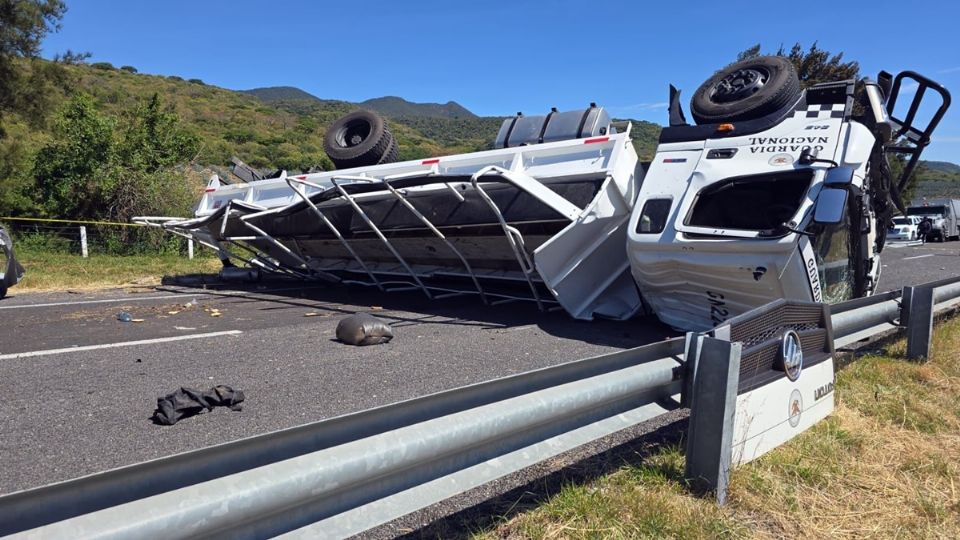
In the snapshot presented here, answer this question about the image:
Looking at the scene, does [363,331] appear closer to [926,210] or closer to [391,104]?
[926,210]

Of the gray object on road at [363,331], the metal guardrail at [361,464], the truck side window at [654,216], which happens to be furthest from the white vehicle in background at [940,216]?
the metal guardrail at [361,464]

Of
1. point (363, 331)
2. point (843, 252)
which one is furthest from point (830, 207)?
point (363, 331)

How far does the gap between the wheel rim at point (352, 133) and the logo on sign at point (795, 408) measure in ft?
24.4

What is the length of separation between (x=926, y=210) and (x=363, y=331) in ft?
113

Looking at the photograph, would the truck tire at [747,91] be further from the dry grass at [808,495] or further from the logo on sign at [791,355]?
the logo on sign at [791,355]

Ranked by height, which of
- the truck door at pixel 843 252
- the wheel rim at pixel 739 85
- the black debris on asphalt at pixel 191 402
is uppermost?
the wheel rim at pixel 739 85

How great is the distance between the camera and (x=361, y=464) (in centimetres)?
179

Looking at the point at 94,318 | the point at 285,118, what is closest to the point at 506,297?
the point at 94,318

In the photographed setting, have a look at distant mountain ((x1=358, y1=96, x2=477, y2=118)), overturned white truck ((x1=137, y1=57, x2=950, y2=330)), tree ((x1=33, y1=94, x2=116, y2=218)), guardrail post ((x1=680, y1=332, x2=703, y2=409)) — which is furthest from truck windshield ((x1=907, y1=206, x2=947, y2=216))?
distant mountain ((x1=358, y1=96, x2=477, y2=118))

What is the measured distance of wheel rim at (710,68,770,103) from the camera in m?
6.21

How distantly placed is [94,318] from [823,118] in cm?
706

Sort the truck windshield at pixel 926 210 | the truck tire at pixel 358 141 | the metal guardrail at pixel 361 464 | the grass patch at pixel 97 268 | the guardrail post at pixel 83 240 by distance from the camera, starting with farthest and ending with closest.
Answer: the truck windshield at pixel 926 210 → the guardrail post at pixel 83 240 → the grass patch at pixel 97 268 → the truck tire at pixel 358 141 → the metal guardrail at pixel 361 464

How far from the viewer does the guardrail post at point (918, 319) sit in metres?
4.95

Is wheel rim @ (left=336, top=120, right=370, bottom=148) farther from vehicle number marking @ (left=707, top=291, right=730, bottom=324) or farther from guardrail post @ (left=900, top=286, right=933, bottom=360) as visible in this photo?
guardrail post @ (left=900, top=286, right=933, bottom=360)
